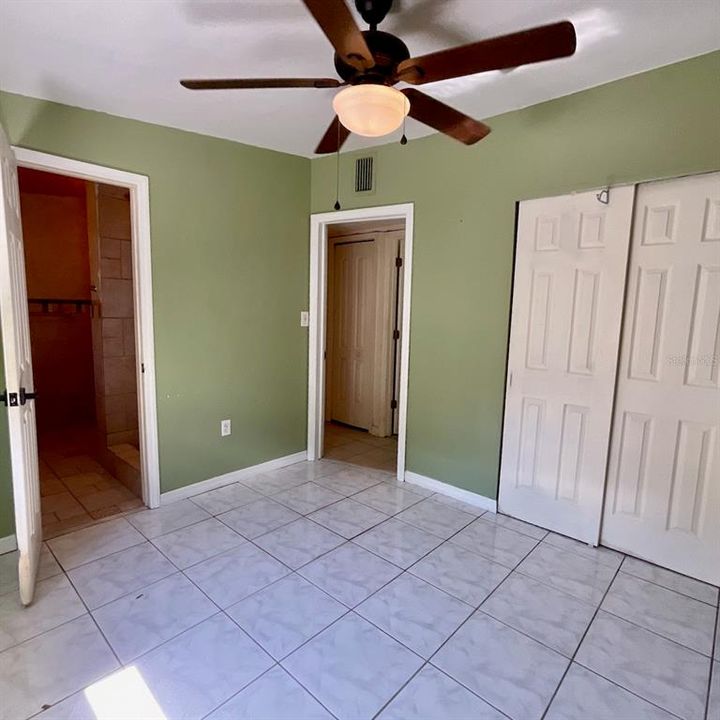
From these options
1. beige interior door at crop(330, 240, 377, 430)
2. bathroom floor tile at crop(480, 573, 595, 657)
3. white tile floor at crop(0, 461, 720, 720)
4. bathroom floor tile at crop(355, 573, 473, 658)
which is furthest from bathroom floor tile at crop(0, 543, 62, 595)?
beige interior door at crop(330, 240, 377, 430)

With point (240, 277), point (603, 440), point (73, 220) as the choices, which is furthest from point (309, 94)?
point (73, 220)

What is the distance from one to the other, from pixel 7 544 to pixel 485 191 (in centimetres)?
342

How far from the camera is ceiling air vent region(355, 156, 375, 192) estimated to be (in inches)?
128

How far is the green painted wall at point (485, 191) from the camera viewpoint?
2.11m

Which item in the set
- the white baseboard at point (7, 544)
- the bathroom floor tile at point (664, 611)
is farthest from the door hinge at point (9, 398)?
the bathroom floor tile at point (664, 611)

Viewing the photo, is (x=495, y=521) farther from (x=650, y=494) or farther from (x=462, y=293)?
(x=462, y=293)

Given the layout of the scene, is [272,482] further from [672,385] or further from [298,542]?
[672,385]

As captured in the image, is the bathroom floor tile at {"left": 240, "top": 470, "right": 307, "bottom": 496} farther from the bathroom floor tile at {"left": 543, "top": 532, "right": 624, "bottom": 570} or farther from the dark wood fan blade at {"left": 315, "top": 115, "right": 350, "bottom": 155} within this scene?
the dark wood fan blade at {"left": 315, "top": 115, "right": 350, "bottom": 155}

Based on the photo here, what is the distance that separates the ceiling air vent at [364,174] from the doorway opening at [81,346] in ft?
5.73

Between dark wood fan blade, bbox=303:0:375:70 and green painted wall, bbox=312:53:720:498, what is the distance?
5.05 ft

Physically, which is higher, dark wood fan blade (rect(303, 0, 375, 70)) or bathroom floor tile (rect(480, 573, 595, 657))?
dark wood fan blade (rect(303, 0, 375, 70))

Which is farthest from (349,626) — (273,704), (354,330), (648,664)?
(354,330)

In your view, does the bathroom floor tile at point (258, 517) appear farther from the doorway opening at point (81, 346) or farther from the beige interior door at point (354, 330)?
the beige interior door at point (354, 330)

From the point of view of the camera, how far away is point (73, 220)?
4.74 metres
